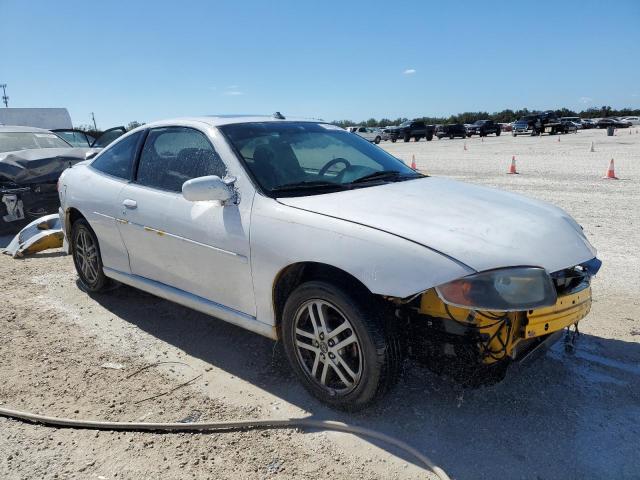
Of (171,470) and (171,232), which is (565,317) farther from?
(171,232)

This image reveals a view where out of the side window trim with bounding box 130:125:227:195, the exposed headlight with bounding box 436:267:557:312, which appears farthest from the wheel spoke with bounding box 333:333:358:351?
the side window trim with bounding box 130:125:227:195

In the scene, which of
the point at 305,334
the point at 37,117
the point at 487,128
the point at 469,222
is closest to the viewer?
the point at 469,222

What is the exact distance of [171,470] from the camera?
2.46 m

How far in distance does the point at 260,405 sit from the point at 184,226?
1.25 m

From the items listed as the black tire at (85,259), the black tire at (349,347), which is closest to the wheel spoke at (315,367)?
the black tire at (349,347)

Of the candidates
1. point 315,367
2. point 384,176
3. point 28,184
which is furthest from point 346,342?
point 28,184

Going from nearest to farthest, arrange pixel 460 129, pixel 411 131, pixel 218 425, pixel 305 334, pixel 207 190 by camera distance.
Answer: pixel 218 425 → pixel 305 334 → pixel 207 190 → pixel 411 131 → pixel 460 129

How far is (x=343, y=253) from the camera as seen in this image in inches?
102

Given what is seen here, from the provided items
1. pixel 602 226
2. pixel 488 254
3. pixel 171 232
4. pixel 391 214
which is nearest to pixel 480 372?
pixel 488 254

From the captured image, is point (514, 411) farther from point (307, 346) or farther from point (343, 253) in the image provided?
point (343, 253)

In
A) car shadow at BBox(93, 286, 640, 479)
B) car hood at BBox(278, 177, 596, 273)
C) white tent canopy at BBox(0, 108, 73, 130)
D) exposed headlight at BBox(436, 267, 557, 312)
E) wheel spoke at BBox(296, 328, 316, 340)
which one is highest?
white tent canopy at BBox(0, 108, 73, 130)

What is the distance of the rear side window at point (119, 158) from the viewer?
4.22m

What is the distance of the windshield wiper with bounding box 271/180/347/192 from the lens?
10.4 feet

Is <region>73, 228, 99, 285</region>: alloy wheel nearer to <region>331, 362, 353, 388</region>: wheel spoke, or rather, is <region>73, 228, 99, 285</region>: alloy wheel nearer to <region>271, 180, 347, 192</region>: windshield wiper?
<region>271, 180, 347, 192</region>: windshield wiper
